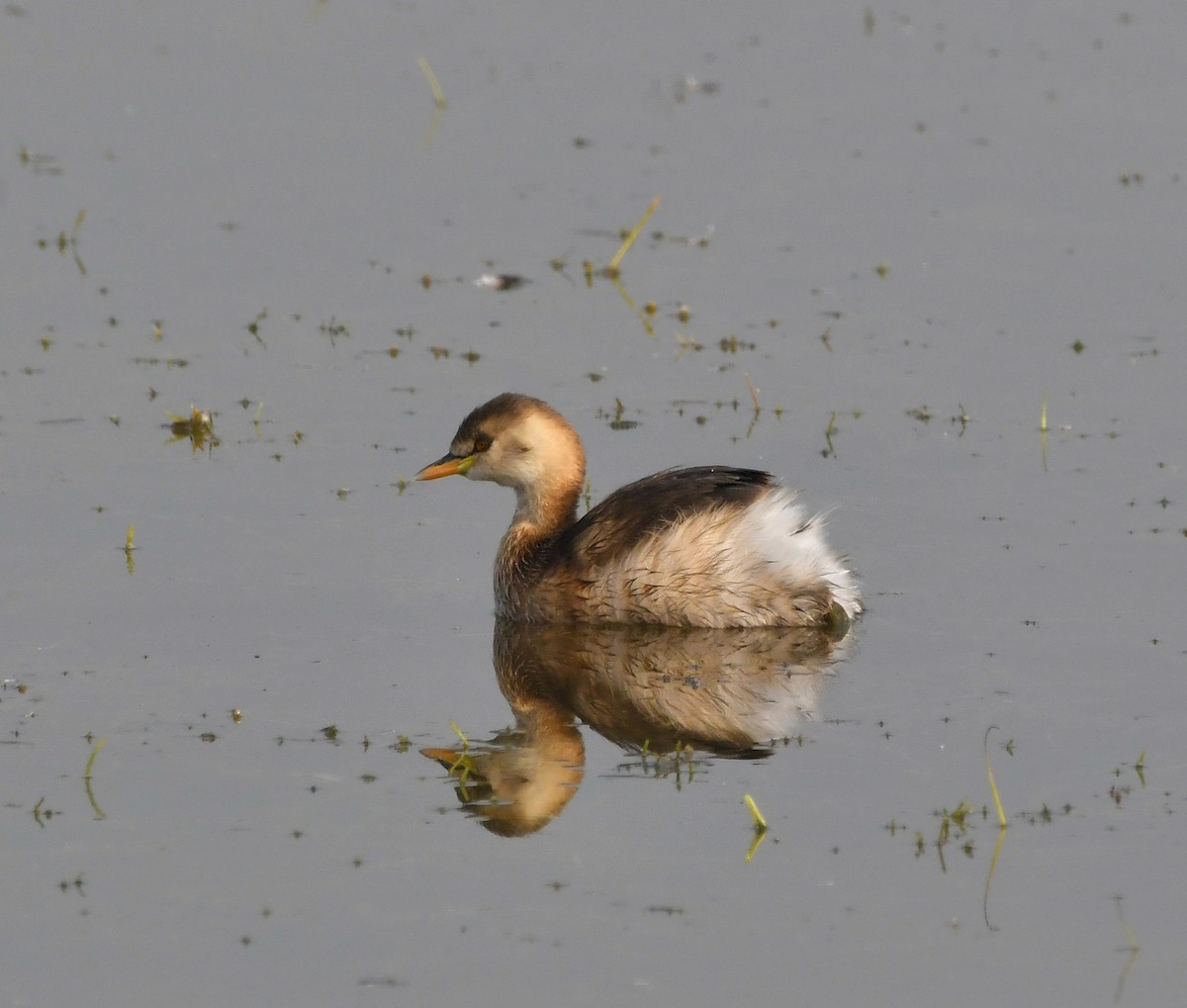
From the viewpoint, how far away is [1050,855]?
797 centimetres

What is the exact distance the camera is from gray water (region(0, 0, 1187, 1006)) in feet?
24.5

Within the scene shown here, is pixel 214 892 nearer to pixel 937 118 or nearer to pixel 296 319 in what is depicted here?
pixel 296 319

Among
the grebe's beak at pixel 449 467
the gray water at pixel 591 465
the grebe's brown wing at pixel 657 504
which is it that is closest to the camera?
the gray water at pixel 591 465

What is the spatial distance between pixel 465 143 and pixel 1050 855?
1269 centimetres

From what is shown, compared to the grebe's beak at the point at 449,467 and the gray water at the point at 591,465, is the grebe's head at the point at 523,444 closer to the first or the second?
the grebe's beak at the point at 449,467

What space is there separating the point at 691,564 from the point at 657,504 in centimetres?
36

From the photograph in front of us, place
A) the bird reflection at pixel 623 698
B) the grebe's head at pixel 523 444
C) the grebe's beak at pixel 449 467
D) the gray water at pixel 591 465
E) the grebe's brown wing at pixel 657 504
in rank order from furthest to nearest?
the grebe's beak at pixel 449 467 → the grebe's head at pixel 523 444 → the grebe's brown wing at pixel 657 504 → the bird reflection at pixel 623 698 → the gray water at pixel 591 465

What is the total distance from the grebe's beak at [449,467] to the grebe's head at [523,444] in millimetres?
18

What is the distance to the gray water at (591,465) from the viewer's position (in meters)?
7.47

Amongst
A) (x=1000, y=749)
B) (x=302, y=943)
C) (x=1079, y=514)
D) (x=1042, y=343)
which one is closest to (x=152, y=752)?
(x=302, y=943)

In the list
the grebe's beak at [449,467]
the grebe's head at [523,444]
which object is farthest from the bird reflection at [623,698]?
the grebe's beak at [449,467]

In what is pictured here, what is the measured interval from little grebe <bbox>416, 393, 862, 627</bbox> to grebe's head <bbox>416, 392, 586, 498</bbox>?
1.34ft

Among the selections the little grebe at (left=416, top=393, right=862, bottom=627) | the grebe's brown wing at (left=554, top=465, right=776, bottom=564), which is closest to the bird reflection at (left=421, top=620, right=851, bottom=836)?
the little grebe at (left=416, top=393, right=862, bottom=627)

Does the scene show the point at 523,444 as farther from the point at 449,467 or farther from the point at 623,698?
the point at 623,698
